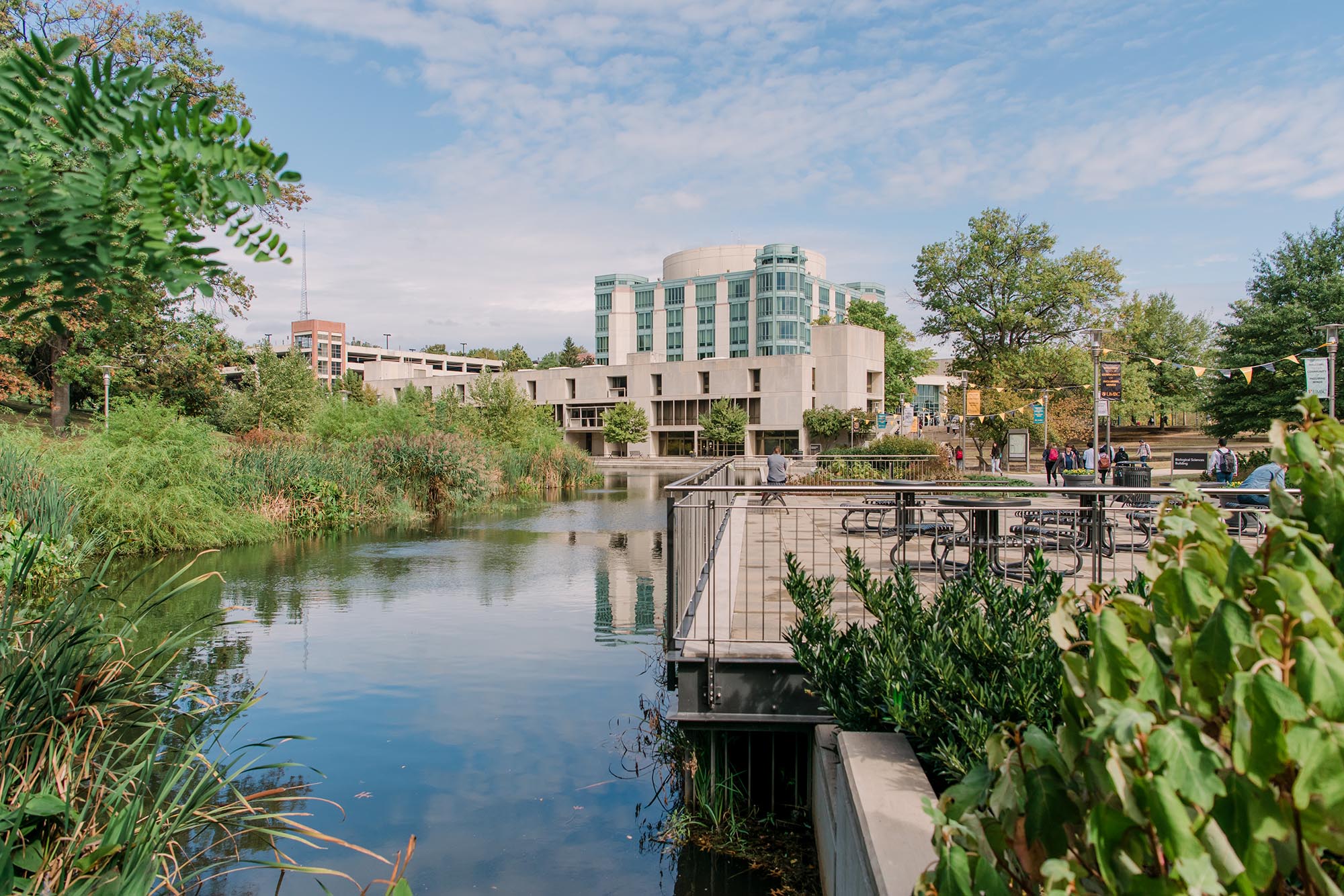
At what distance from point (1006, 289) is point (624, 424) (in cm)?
3721

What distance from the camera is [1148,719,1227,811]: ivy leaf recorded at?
129 cm

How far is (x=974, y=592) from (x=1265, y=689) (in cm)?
406

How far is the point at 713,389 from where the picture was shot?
251ft

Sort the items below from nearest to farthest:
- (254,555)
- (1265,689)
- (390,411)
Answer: (1265,689)
(254,555)
(390,411)

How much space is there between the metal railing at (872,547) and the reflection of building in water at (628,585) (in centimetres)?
162

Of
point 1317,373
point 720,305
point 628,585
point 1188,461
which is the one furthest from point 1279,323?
point 720,305

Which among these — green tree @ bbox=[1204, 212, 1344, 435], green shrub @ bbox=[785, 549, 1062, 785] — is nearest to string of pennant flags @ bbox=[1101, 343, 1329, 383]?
green tree @ bbox=[1204, 212, 1344, 435]

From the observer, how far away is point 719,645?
20.3 feet

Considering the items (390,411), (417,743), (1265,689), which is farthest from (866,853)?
(390,411)

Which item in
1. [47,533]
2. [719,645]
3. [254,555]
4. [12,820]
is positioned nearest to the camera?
[12,820]

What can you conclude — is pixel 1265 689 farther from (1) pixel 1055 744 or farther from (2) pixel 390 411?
(2) pixel 390 411

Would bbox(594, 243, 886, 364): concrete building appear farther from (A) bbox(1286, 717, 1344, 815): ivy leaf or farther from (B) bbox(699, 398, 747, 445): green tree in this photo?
(A) bbox(1286, 717, 1344, 815): ivy leaf

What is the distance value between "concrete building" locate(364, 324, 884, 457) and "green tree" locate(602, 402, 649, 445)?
2836mm

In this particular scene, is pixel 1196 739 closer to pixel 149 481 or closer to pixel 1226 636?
pixel 1226 636
